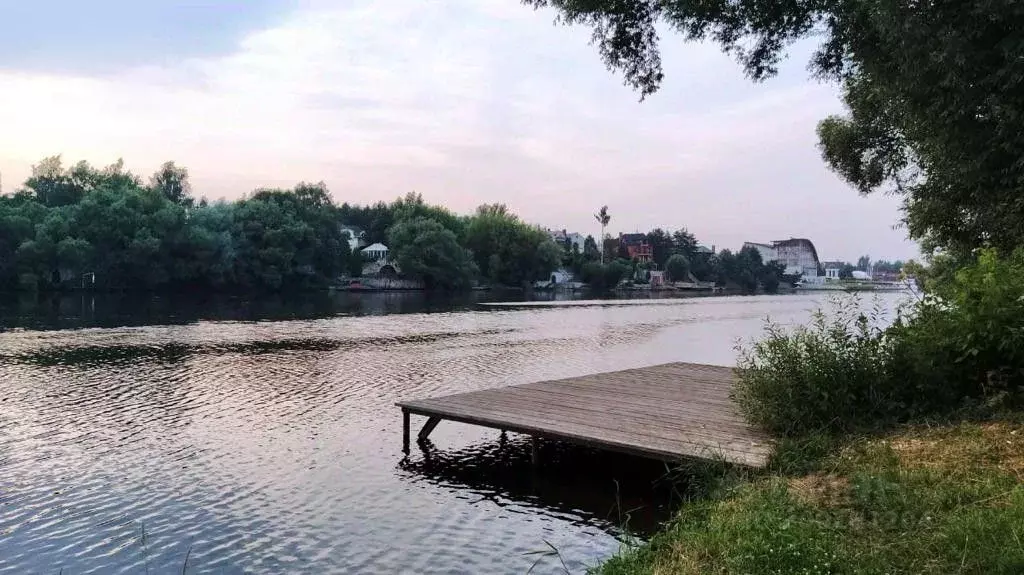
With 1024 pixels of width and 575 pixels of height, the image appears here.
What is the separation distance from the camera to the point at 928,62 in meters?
9.38

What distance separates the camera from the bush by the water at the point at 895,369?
8.59m

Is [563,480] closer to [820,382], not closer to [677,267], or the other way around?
[820,382]

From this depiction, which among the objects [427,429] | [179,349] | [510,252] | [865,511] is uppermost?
[510,252]

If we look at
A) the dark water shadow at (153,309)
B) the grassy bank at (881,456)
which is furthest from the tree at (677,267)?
the grassy bank at (881,456)

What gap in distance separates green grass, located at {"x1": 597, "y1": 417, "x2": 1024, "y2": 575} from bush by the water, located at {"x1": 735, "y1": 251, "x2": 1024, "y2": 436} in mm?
780

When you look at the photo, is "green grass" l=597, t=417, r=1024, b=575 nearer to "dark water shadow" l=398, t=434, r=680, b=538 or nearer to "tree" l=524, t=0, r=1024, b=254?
"dark water shadow" l=398, t=434, r=680, b=538

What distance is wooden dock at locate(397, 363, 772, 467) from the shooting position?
9.02m

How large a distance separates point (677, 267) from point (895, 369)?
410 feet

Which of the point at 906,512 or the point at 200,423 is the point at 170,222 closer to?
the point at 200,423

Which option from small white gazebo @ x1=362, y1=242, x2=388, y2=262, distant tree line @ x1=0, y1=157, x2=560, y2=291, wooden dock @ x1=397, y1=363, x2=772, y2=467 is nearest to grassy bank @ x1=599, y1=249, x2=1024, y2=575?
wooden dock @ x1=397, y1=363, x2=772, y2=467

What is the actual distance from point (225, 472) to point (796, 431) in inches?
316

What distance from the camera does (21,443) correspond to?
41.2ft

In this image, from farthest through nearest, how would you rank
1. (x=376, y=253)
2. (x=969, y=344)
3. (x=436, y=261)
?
(x=376, y=253)
(x=436, y=261)
(x=969, y=344)

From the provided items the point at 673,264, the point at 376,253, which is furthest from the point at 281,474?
the point at 673,264
